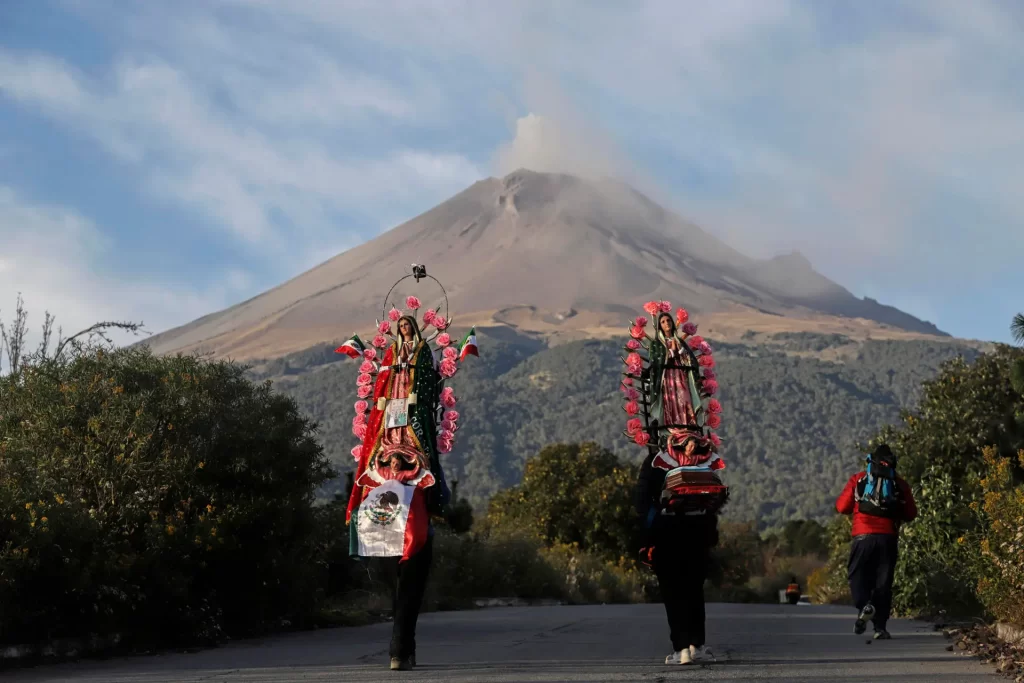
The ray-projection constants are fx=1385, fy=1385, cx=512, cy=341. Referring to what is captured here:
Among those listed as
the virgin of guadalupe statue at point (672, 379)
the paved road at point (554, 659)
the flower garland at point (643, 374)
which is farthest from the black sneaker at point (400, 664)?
the virgin of guadalupe statue at point (672, 379)

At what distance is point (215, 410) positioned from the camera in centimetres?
1501

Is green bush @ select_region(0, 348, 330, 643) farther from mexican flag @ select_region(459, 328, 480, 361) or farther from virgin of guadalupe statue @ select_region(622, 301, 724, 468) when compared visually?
virgin of guadalupe statue @ select_region(622, 301, 724, 468)

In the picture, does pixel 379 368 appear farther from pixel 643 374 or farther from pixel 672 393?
pixel 672 393

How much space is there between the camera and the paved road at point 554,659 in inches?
405

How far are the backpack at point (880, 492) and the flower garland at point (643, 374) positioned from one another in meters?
2.49

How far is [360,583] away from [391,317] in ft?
30.8

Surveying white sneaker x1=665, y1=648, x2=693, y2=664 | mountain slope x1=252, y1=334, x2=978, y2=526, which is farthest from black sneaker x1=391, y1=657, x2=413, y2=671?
mountain slope x1=252, y1=334, x2=978, y2=526

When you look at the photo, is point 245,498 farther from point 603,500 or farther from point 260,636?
point 603,500

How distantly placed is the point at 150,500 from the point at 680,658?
578 cm

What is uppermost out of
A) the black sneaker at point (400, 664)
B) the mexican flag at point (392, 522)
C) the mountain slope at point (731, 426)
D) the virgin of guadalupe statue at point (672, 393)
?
the mountain slope at point (731, 426)

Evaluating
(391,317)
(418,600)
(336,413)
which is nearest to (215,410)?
(391,317)

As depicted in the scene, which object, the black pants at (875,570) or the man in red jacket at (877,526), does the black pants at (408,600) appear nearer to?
the man in red jacket at (877,526)

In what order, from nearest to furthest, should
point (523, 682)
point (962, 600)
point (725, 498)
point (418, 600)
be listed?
point (523, 682), point (418, 600), point (725, 498), point (962, 600)

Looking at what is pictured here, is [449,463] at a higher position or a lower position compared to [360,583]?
higher
